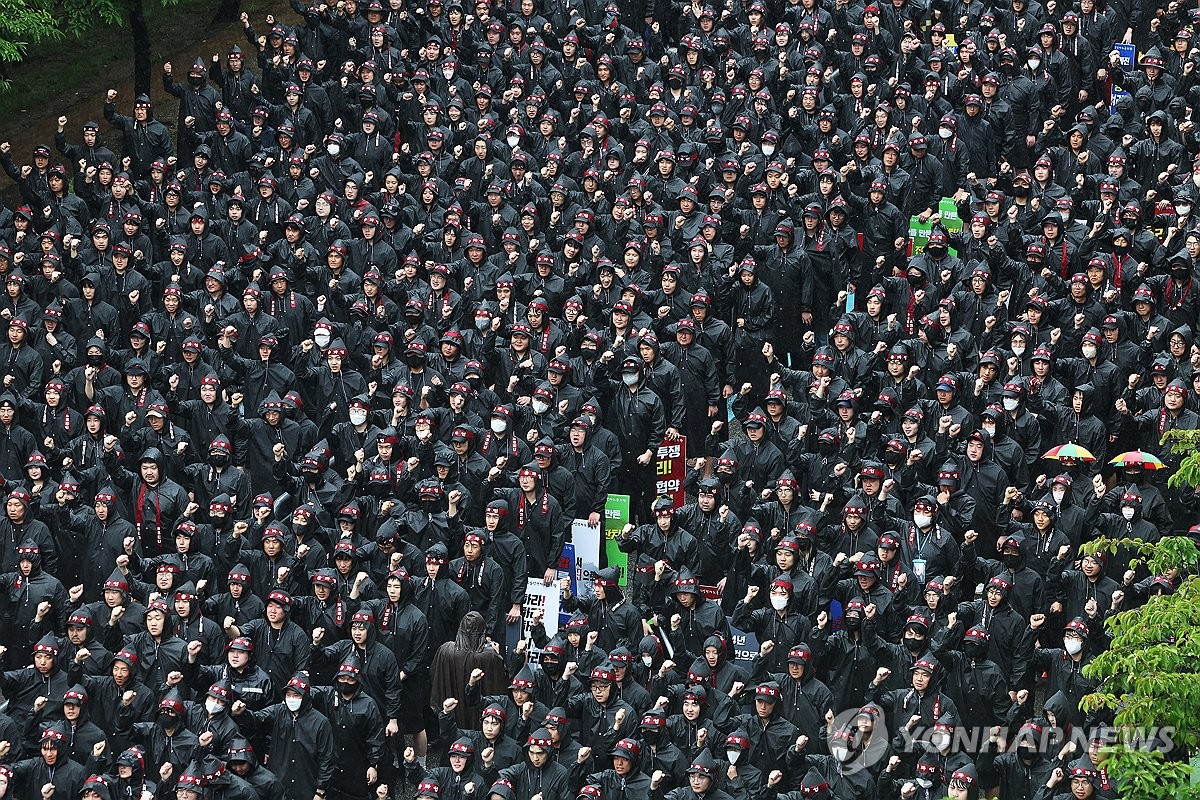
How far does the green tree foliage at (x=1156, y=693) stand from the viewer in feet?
50.6

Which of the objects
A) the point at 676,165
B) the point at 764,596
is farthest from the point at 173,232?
the point at 764,596

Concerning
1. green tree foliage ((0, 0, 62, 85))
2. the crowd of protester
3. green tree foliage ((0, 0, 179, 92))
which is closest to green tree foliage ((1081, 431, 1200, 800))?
the crowd of protester

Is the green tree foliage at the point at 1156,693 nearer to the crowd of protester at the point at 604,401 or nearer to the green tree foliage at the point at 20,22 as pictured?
the crowd of protester at the point at 604,401

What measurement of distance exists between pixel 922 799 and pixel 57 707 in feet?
28.8

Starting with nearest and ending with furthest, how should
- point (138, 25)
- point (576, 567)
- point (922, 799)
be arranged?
point (922, 799) → point (576, 567) → point (138, 25)

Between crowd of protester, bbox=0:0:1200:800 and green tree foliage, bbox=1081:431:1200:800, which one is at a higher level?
crowd of protester, bbox=0:0:1200:800

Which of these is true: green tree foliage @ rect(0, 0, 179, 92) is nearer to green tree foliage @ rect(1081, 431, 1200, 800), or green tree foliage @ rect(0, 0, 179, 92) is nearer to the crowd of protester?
the crowd of protester

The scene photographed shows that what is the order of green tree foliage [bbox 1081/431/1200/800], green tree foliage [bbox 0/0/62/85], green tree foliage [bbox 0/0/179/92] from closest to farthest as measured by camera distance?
green tree foliage [bbox 1081/431/1200/800] < green tree foliage [bbox 0/0/62/85] < green tree foliage [bbox 0/0/179/92]

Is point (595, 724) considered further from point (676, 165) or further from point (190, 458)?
point (676, 165)

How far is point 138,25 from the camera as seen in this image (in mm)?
36406

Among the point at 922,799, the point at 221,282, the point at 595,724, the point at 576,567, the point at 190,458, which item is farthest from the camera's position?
Result: the point at 221,282

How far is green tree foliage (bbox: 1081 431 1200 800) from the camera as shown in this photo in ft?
50.6

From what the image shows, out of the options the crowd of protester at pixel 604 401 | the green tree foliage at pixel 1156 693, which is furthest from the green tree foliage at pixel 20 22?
the green tree foliage at pixel 1156 693

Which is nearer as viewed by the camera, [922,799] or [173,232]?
[922,799]
